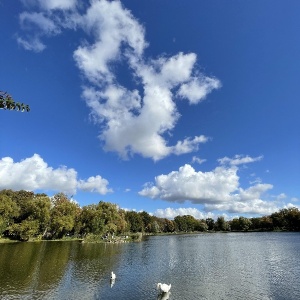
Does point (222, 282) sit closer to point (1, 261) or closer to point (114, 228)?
point (1, 261)

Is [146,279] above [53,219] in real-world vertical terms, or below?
below

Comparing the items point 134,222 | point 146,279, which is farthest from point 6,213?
point 134,222

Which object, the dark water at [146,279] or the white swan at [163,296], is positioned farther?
the dark water at [146,279]

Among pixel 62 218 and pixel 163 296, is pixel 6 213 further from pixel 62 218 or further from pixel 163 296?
pixel 163 296

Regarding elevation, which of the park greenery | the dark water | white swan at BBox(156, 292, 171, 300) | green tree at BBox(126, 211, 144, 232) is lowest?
white swan at BBox(156, 292, 171, 300)

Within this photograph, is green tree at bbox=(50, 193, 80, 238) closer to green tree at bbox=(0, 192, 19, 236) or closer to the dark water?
green tree at bbox=(0, 192, 19, 236)

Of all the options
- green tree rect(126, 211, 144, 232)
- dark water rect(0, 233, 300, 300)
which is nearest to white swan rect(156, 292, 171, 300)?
dark water rect(0, 233, 300, 300)

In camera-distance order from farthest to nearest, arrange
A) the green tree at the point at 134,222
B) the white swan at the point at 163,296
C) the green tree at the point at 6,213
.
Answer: the green tree at the point at 134,222 → the green tree at the point at 6,213 → the white swan at the point at 163,296

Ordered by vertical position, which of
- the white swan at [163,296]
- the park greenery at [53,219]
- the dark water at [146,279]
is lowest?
the white swan at [163,296]

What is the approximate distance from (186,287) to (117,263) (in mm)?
20997

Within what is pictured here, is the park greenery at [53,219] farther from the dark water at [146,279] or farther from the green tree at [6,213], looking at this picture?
the dark water at [146,279]

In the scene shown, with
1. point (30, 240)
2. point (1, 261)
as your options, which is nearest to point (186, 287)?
point (1, 261)

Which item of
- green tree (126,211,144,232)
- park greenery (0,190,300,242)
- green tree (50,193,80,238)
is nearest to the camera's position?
park greenery (0,190,300,242)

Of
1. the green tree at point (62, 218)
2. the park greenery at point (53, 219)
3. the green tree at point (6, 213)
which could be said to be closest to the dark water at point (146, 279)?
the green tree at point (6, 213)
